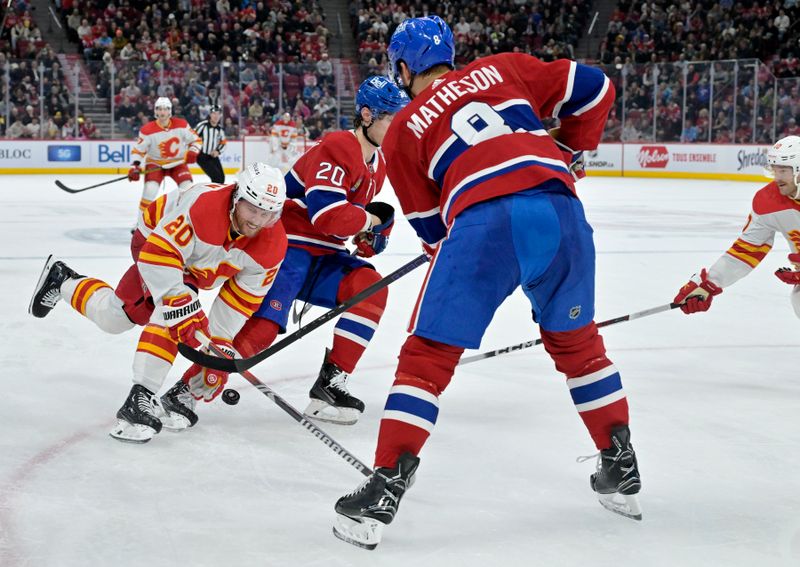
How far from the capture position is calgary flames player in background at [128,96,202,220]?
8.36m

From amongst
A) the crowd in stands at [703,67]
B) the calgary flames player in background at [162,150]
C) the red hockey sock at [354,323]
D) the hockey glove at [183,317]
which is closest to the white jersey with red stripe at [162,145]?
the calgary flames player in background at [162,150]

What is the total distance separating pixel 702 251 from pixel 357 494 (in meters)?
5.54

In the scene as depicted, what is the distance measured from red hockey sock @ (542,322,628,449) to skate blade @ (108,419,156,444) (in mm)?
1176

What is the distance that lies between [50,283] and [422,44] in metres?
1.81

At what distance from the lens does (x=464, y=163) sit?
6.89ft

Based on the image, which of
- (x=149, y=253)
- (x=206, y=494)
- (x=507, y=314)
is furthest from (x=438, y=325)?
(x=507, y=314)

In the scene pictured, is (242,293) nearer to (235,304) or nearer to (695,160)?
(235,304)

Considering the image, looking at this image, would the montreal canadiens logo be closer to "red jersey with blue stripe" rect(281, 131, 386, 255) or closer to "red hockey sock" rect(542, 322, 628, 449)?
"red jersey with blue stripe" rect(281, 131, 386, 255)

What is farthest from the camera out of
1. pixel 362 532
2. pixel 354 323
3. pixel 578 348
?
pixel 354 323

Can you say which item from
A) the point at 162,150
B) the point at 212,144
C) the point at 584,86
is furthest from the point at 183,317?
the point at 212,144

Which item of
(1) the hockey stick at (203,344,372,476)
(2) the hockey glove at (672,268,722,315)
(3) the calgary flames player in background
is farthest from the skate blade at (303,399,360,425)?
(3) the calgary flames player in background

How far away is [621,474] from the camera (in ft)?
7.20

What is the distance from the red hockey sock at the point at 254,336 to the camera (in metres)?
3.02

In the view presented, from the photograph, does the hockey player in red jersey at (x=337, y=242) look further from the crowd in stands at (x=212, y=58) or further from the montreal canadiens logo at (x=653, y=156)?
the montreal canadiens logo at (x=653, y=156)
